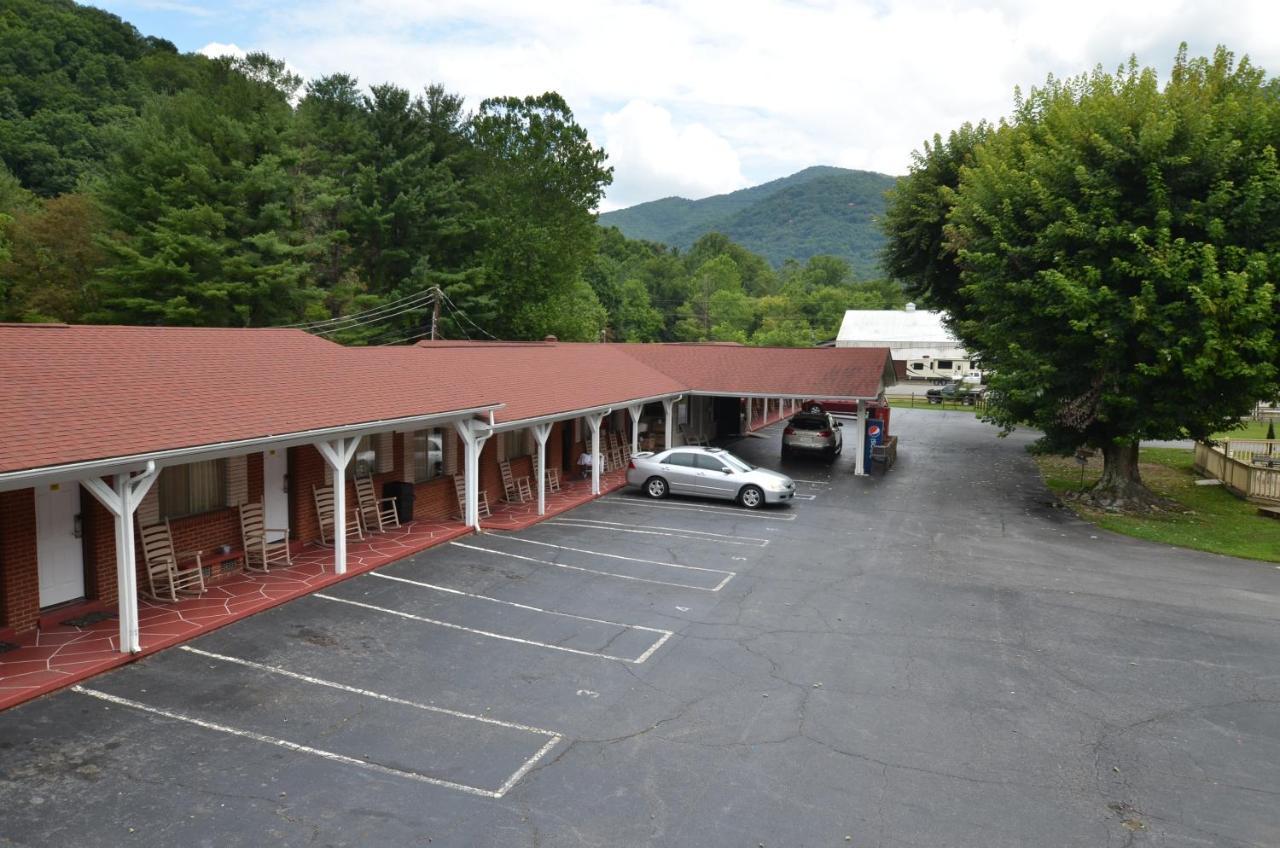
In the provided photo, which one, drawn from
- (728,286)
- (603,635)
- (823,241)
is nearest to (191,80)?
(603,635)

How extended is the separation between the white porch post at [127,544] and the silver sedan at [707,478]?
13237mm

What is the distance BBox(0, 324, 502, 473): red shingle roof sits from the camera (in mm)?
8953

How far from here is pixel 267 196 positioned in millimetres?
32594

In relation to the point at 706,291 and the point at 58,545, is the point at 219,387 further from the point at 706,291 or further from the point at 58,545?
the point at 706,291

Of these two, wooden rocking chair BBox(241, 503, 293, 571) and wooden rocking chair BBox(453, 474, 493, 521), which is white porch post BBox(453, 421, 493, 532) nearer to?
wooden rocking chair BBox(453, 474, 493, 521)

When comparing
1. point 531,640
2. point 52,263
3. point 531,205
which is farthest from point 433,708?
point 531,205

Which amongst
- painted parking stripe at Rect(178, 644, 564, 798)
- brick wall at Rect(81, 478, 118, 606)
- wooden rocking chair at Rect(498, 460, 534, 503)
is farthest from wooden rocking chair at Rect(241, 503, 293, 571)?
wooden rocking chair at Rect(498, 460, 534, 503)

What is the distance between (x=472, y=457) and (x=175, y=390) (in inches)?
232

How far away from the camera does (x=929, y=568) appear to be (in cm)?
1489

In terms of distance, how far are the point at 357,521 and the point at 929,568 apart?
35.4 ft

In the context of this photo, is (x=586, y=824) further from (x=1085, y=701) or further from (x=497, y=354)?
(x=497, y=354)

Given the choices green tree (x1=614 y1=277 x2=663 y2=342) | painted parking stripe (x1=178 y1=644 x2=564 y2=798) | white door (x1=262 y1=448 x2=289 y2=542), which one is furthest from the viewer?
green tree (x1=614 y1=277 x2=663 y2=342)

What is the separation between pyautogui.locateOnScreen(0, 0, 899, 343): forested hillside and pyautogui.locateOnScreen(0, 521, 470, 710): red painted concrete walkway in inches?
787

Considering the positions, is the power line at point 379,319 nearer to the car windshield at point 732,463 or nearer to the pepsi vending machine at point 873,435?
the car windshield at point 732,463
